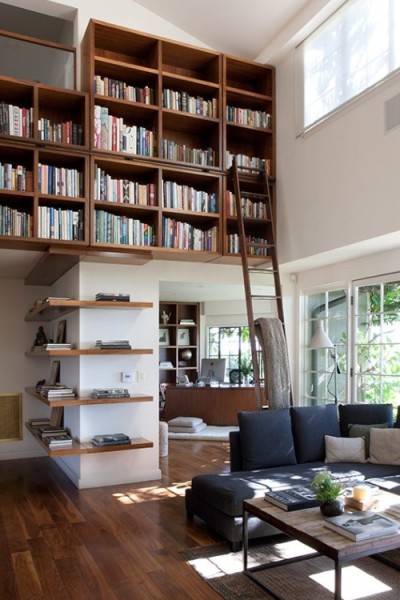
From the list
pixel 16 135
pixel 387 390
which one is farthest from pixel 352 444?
pixel 16 135

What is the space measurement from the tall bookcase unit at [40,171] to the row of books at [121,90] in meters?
0.22

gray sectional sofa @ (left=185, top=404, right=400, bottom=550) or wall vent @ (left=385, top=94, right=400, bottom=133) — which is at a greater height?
wall vent @ (left=385, top=94, right=400, bottom=133)

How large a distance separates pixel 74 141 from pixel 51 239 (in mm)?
917

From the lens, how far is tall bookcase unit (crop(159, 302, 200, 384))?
10.9 m

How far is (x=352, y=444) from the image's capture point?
14.7 feet

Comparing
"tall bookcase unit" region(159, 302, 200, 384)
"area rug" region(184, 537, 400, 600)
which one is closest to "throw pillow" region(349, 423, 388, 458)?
"area rug" region(184, 537, 400, 600)

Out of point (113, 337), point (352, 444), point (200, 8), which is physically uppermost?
point (200, 8)

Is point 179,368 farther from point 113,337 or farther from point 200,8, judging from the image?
point 200,8

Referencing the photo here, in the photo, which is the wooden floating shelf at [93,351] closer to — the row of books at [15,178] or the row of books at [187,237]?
the row of books at [187,237]

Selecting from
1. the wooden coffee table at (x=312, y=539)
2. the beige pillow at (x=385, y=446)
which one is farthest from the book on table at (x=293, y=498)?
the beige pillow at (x=385, y=446)

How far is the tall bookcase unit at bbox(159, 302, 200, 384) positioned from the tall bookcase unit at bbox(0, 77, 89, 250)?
20.5 feet

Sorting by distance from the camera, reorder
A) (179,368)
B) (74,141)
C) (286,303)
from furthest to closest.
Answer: (179,368), (286,303), (74,141)

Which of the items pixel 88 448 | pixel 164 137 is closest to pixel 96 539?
pixel 88 448

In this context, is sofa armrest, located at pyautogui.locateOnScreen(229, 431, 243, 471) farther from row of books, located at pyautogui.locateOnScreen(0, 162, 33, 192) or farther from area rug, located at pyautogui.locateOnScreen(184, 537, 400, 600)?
row of books, located at pyautogui.locateOnScreen(0, 162, 33, 192)
